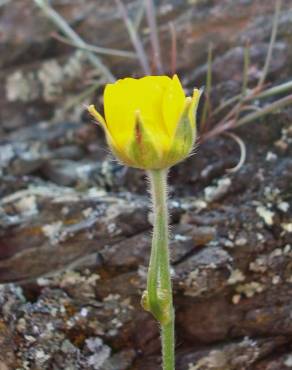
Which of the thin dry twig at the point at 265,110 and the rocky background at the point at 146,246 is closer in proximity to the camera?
the rocky background at the point at 146,246

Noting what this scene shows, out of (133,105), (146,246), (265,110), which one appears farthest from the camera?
(265,110)

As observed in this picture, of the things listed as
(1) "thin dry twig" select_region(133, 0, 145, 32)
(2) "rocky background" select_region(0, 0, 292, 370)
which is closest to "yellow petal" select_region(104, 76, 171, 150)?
(2) "rocky background" select_region(0, 0, 292, 370)

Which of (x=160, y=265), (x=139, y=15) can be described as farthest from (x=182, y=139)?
(x=139, y=15)

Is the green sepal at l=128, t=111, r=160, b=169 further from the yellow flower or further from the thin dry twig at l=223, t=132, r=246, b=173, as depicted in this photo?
the thin dry twig at l=223, t=132, r=246, b=173

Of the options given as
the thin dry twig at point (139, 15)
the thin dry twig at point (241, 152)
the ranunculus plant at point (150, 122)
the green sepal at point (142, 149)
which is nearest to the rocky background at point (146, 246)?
the thin dry twig at point (241, 152)

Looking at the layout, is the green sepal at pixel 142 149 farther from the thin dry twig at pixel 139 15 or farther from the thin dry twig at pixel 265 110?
the thin dry twig at pixel 139 15

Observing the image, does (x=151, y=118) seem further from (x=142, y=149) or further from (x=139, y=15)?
(x=139, y=15)
